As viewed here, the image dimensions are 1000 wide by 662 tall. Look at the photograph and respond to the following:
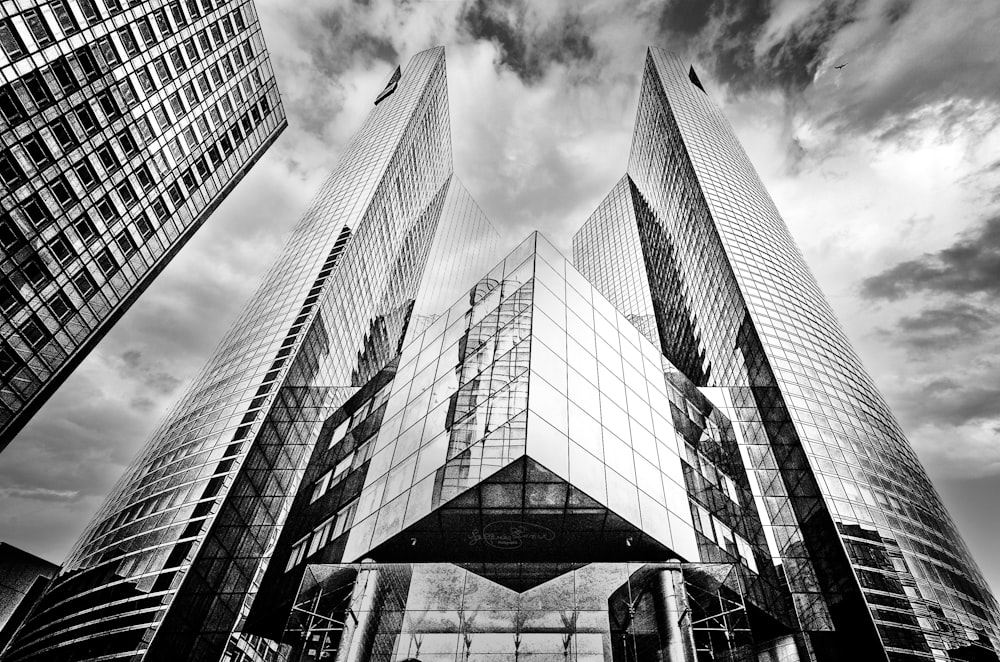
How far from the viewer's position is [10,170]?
39.9 meters

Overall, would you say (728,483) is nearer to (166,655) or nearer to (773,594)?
(773,594)

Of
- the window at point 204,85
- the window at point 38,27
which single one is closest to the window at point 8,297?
the window at point 38,27

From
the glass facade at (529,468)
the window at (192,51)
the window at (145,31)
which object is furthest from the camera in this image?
the window at (192,51)

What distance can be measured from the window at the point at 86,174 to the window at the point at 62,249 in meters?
4.75

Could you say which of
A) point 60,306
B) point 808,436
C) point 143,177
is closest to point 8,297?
point 60,306

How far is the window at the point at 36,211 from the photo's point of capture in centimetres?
4122

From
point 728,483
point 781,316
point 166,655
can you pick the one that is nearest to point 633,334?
point 728,483

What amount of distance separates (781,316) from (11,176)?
62946 mm

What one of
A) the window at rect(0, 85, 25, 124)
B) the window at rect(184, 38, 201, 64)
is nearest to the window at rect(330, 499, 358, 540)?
the window at rect(0, 85, 25, 124)

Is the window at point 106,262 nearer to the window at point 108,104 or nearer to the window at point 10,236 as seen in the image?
the window at point 10,236

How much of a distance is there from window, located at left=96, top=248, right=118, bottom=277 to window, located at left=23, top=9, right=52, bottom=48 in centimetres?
1594

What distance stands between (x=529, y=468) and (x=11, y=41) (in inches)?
1781

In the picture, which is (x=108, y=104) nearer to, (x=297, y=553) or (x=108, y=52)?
(x=108, y=52)

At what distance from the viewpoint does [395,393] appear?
106ft
